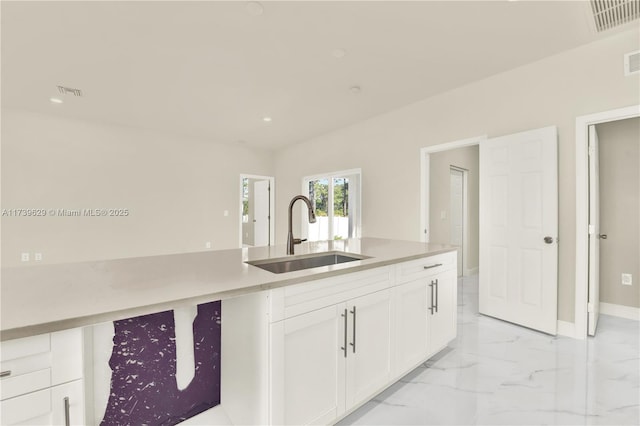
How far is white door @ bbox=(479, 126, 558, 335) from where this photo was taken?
273cm

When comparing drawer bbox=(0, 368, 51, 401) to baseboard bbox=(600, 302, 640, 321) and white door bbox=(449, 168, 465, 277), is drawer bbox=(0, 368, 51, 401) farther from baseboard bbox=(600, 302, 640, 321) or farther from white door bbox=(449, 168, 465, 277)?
white door bbox=(449, 168, 465, 277)

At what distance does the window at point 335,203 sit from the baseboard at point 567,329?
2.87 meters

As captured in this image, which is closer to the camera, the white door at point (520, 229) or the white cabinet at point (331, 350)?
the white cabinet at point (331, 350)

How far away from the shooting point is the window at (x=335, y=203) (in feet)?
16.7

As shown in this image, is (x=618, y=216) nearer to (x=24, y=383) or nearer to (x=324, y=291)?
(x=324, y=291)

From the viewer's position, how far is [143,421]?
126 centimetres

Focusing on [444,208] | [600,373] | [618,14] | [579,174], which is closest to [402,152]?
[444,208]

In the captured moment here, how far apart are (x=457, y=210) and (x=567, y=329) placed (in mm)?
2712

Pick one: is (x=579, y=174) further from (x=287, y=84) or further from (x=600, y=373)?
(x=287, y=84)

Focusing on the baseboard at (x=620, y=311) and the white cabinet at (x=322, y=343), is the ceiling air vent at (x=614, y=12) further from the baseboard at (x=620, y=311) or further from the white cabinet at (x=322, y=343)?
the baseboard at (x=620, y=311)

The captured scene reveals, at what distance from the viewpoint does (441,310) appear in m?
2.11

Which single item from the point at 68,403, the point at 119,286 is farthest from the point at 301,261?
the point at 68,403

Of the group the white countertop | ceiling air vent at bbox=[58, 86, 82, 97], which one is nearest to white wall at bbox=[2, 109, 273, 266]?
ceiling air vent at bbox=[58, 86, 82, 97]

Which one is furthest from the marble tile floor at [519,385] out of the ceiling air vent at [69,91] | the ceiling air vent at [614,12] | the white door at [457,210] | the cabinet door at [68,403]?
the ceiling air vent at [69,91]
